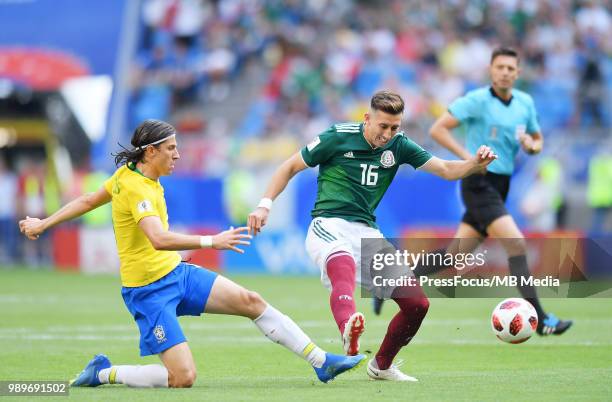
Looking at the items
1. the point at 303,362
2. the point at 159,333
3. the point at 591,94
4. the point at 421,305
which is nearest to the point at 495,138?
the point at 303,362

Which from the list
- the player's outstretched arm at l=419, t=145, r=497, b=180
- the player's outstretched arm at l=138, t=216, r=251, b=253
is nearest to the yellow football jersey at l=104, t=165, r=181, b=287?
the player's outstretched arm at l=138, t=216, r=251, b=253

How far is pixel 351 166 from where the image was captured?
27.3ft

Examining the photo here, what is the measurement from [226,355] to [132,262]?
237 cm

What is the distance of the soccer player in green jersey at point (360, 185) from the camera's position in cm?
800

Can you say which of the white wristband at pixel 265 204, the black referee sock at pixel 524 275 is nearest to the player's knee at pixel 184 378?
the white wristband at pixel 265 204

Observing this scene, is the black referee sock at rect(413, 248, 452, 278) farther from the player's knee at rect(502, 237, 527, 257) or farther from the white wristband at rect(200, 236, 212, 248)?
the white wristband at rect(200, 236, 212, 248)

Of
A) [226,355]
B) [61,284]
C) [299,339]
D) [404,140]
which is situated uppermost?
[404,140]

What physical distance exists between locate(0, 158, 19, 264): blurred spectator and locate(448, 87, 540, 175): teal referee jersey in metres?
16.0

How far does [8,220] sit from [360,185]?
1867 cm

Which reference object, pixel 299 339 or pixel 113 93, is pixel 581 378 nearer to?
pixel 299 339

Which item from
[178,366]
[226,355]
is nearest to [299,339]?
[178,366]

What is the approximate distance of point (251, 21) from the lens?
91.6 ft

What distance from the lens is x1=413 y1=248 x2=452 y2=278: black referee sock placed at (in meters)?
11.8

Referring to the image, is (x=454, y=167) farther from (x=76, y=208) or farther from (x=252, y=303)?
(x=76, y=208)
